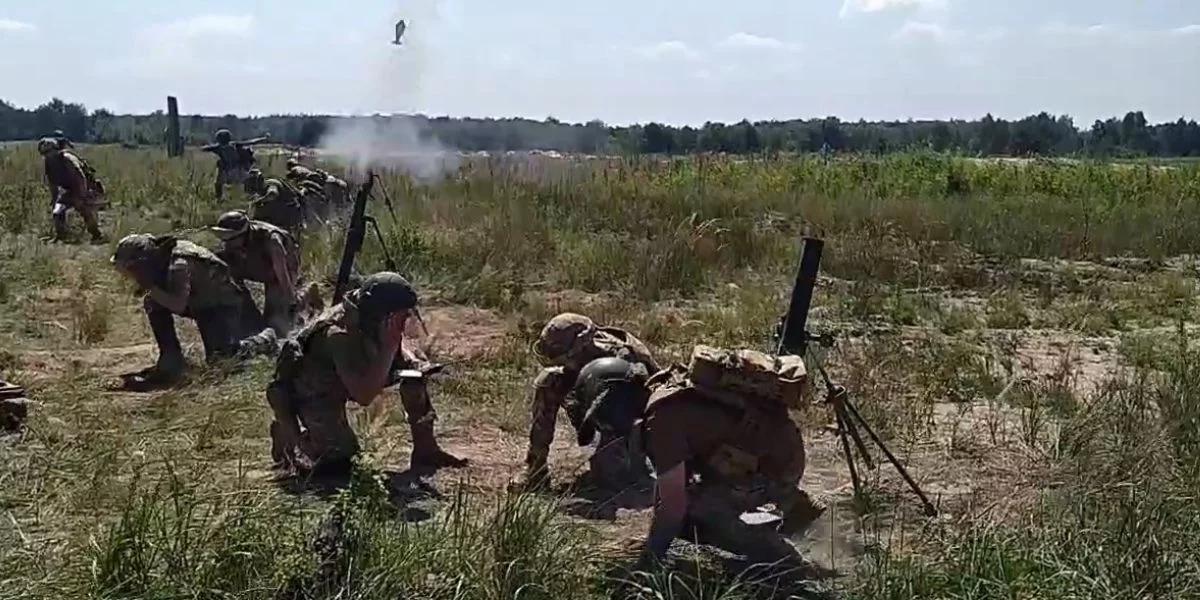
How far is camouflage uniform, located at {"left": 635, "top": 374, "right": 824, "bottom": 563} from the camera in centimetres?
385

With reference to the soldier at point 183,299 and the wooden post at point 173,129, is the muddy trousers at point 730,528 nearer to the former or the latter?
the soldier at point 183,299

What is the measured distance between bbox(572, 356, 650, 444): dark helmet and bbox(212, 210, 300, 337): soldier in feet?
11.2

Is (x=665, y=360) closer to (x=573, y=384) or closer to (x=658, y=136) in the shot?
(x=573, y=384)

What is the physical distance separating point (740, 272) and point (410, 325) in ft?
13.2

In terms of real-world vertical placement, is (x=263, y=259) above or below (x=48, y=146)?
below

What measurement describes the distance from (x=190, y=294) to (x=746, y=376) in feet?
14.5

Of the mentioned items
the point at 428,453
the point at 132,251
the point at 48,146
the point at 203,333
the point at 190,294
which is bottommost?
the point at 428,453

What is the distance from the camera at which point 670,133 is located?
134 ft

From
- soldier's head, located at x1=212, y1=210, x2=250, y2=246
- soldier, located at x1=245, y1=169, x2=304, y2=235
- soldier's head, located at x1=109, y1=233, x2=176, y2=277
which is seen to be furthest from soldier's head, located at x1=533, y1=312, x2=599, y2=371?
soldier, located at x1=245, y1=169, x2=304, y2=235

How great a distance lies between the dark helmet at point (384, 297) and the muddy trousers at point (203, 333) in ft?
9.03

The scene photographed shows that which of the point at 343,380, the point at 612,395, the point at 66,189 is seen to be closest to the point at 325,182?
the point at 66,189

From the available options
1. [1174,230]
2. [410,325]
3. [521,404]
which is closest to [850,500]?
[521,404]

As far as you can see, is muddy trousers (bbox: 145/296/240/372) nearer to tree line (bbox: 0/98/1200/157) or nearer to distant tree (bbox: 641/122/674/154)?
tree line (bbox: 0/98/1200/157)

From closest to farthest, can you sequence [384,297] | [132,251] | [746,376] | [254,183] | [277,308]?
[746,376] → [384,297] → [132,251] → [277,308] → [254,183]
